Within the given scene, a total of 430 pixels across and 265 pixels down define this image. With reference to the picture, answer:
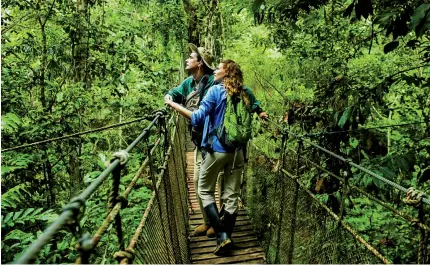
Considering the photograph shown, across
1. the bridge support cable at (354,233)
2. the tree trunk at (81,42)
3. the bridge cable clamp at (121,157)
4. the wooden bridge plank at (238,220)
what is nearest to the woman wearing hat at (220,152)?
the bridge support cable at (354,233)

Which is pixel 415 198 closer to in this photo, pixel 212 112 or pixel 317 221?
pixel 317 221

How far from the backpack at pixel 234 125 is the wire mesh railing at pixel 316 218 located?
31cm

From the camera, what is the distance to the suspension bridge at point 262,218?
110cm

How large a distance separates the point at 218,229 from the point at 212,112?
2.82ft

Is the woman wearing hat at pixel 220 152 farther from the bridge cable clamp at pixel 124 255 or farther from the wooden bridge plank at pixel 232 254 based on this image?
the bridge cable clamp at pixel 124 255

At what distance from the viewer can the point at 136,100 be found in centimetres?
480

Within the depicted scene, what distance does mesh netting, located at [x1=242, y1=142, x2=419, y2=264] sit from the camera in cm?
194

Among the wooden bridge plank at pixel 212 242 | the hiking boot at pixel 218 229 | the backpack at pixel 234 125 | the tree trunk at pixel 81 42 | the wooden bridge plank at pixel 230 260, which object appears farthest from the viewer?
the tree trunk at pixel 81 42

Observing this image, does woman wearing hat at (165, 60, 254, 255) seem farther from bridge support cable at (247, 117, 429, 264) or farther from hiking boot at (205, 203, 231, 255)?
bridge support cable at (247, 117, 429, 264)

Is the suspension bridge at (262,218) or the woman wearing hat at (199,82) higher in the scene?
the woman wearing hat at (199,82)

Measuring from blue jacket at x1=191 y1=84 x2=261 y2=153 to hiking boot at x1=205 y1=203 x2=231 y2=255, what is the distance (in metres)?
0.46

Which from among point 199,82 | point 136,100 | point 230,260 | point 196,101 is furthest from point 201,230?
point 136,100

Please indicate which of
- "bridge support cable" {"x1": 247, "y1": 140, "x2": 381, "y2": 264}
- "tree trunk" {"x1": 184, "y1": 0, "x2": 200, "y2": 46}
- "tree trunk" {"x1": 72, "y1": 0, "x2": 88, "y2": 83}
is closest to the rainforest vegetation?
"tree trunk" {"x1": 72, "y1": 0, "x2": 88, "y2": 83}

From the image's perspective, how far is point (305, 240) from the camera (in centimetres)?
271
